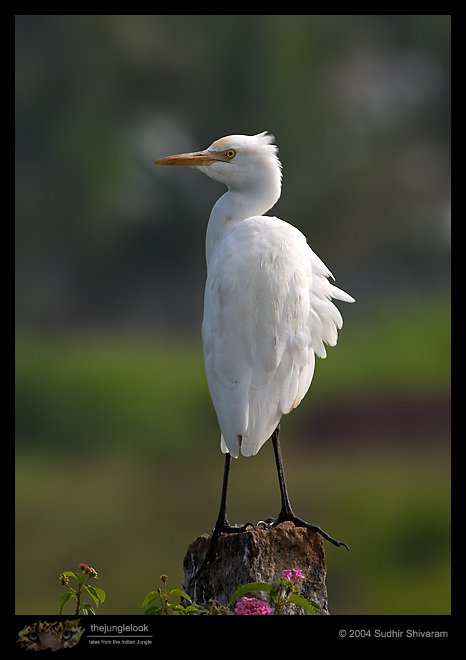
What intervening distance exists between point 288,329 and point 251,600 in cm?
81

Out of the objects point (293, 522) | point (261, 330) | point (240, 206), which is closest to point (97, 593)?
point (293, 522)

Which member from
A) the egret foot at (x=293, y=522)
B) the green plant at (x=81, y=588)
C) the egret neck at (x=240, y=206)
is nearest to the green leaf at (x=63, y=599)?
the green plant at (x=81, y=588)

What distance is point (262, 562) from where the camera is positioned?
6.77 feet

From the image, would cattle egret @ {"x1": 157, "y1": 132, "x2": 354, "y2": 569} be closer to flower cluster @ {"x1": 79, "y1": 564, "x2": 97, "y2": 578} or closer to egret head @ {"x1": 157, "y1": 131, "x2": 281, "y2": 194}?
egret head @ {"x1": 157, "y1": 131, "x2": 281, "y2": 194}

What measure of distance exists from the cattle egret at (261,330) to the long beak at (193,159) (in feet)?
1.02

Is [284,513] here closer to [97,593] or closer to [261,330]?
[261,330]

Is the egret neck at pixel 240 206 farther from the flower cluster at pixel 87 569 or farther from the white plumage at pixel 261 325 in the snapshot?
the flower cluster at pixel 87 569

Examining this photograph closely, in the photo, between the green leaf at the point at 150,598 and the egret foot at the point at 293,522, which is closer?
the green leaf at the point at 150,598

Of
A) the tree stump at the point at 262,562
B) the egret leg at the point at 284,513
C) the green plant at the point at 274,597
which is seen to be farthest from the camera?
the egret leg at the point at 284,513

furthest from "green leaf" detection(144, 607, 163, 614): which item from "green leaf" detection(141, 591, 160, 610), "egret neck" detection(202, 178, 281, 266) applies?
"egret neck" detection(202, 178, 281, 266)

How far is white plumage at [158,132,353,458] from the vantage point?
214 centimetres

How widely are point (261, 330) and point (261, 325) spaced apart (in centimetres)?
2

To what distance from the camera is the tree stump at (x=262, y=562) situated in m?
2.07

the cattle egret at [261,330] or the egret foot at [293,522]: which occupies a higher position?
the cattle egret at [261,330]
